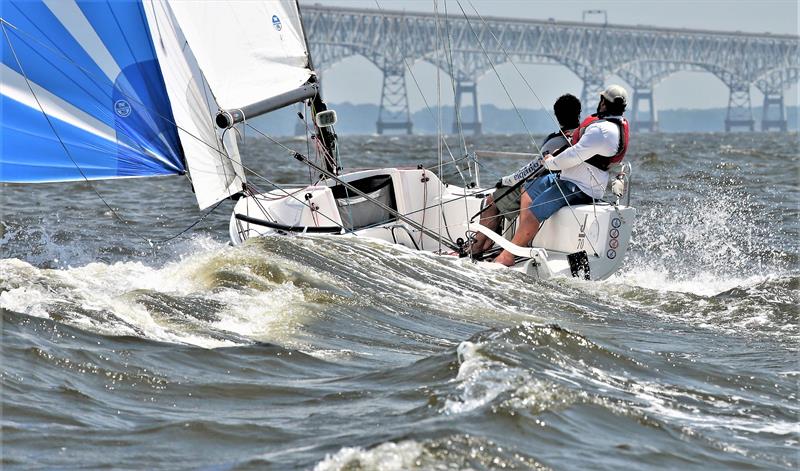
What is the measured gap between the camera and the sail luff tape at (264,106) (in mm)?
5500

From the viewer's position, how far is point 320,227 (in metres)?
5.86

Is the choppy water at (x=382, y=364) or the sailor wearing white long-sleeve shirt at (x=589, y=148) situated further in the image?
the sailor wearing white long-sleeve shirt at (x=589, y=148)

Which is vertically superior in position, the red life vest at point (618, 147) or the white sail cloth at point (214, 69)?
the white sail cloth at point (214, 69)

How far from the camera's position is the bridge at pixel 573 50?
7869cm

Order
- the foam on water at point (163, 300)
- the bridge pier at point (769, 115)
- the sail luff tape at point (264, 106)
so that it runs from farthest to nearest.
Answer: the bridge pier at point (769, 115) → the sail luff tape at point (264, 106) → the foam on water at point (163, 300)

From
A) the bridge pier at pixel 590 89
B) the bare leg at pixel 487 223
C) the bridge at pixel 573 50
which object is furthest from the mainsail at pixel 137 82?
the bridge pier at pixel 590 89

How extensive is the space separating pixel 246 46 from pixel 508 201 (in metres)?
1.59

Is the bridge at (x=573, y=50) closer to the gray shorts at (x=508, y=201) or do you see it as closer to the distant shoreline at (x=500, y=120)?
the distant shoreline at (x=500, y=120)

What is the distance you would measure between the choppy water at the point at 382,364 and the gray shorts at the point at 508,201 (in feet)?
2.03

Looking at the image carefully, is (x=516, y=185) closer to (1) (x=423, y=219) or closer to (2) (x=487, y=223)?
(2) (x=487, y=223)

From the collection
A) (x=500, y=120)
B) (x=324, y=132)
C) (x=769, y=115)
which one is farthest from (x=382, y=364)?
(x=500, y=120)

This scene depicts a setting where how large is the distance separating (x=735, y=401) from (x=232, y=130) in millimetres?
3412

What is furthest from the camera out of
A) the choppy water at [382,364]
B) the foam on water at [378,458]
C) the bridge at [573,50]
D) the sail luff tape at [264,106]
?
the bridge at [573,50]

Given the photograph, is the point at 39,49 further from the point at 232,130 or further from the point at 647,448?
the point at 647,448
